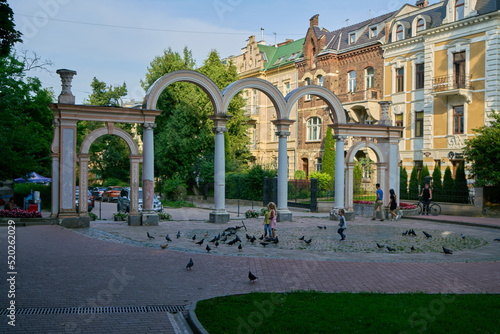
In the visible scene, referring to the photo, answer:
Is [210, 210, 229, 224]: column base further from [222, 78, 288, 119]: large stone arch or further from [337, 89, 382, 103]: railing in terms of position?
[337, 89, 382, 103]: railing

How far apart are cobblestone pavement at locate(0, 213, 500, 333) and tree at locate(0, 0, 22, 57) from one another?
4617 mm

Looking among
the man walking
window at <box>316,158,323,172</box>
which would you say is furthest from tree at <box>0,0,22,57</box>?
window at <box>316,158,323,172</box>

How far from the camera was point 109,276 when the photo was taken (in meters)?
9.30

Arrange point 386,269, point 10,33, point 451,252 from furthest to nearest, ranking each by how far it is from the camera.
Result: point 451,252
point 386,269
point 10,33

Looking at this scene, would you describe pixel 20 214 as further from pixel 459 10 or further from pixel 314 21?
pixel 314 21

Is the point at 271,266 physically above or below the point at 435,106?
below

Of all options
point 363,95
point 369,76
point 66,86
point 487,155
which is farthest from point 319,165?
point 66,86

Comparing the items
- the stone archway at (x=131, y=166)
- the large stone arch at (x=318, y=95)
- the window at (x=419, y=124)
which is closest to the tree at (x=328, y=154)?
the window at (x=419, y=124)

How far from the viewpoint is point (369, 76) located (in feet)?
130

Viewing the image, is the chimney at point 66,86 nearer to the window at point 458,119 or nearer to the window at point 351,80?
the window at point 458,119

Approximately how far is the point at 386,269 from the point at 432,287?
5.88ft

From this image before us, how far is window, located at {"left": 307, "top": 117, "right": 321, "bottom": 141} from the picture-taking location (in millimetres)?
44594

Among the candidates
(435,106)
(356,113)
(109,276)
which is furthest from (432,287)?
(356,113)

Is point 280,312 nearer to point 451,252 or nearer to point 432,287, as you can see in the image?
point 432,287
